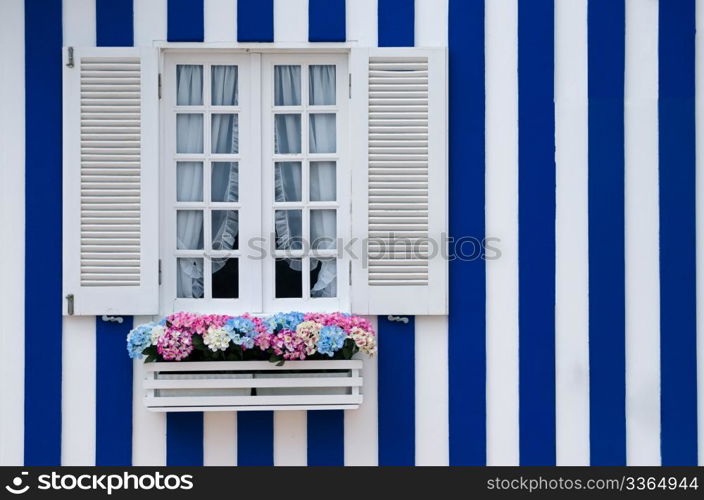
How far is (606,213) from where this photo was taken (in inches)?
156

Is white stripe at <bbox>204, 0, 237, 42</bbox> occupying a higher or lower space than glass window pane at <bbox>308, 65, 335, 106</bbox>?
higher

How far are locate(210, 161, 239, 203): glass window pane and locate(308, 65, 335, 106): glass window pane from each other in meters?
0.49

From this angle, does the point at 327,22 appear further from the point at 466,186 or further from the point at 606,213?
the point at 606,213

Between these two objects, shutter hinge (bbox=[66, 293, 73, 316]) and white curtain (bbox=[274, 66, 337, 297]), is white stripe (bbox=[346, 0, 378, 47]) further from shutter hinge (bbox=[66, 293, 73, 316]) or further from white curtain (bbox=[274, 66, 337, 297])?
shutter hinge (bbox=[66, 293, 73, 316])

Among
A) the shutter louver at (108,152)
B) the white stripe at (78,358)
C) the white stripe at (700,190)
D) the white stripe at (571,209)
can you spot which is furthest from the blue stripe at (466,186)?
the white stripe at (78,358)

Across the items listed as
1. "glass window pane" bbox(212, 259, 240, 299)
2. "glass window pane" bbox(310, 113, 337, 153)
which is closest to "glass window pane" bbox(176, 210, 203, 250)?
"glass window pane" bbox(212, 259, 240, 299)

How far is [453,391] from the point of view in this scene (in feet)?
13.0

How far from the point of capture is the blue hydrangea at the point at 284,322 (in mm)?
3744

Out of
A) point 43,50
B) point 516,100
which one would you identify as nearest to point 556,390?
point 516,100

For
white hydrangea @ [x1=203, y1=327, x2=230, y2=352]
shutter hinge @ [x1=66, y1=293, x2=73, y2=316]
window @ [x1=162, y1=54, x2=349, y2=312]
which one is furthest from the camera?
window @ [x1=162, y1=54, x2=349, y2=312]

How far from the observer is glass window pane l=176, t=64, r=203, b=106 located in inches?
158

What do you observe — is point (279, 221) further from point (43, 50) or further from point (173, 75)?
point (43, 50)

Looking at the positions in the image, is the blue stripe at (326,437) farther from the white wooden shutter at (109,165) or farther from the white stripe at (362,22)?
the white stripe at (362,22)

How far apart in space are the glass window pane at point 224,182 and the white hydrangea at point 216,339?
67 centimetres
